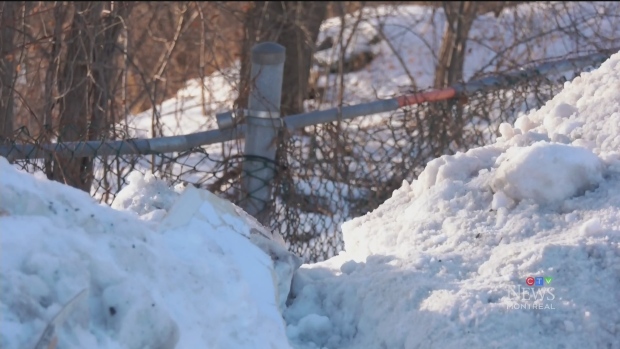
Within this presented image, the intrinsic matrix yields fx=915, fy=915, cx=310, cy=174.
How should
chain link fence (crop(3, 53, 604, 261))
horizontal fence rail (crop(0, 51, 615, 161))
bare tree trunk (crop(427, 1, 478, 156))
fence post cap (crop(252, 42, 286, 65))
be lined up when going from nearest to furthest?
horizontal fence rail (crop(0, 51, 615, 161)) → fence post cap (crop(252, 42, 286, 65)) → chain link fence (crop(3, 53, 604, 261)) → bare tree trunk (crop(427, 1, 478, 156))

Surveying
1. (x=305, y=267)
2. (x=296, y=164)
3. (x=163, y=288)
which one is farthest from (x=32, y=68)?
(x=163, y=288)

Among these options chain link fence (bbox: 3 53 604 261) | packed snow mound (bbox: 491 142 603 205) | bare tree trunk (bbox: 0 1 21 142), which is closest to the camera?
packed snow mound (bbox: 491 142 603 205)

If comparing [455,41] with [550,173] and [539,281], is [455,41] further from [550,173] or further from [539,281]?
[539,281]

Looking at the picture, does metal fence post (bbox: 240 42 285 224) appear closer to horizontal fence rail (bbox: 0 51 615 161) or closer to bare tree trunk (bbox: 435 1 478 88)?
horizontal fence rail (bbox: 0 51 615 161)

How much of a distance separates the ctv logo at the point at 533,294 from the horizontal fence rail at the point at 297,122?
1587mm

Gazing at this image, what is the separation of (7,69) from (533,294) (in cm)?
376

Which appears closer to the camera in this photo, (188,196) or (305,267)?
(188,196)

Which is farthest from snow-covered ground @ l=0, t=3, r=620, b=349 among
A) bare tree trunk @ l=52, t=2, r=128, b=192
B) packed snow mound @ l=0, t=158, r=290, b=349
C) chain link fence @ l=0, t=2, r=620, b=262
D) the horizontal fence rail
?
bare tree trunk @ l=52, t=2, r=128, b=192

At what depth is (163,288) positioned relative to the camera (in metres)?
1.99

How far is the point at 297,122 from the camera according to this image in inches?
145

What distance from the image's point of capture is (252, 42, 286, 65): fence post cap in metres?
3.55

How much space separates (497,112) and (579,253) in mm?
2376

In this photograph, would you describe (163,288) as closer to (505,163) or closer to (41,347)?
(41,347)

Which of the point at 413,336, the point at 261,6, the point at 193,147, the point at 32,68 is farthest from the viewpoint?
the point at 261,6
